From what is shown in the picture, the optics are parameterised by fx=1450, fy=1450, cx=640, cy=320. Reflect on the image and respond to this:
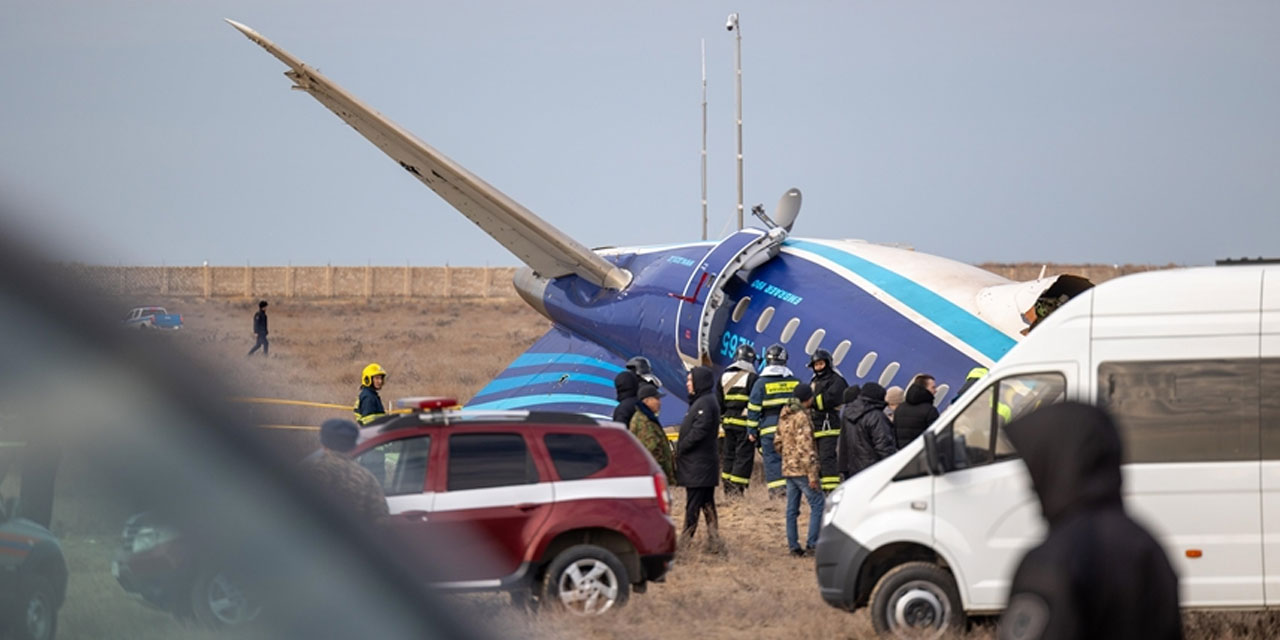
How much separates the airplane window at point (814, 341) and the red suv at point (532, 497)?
7.57 metres

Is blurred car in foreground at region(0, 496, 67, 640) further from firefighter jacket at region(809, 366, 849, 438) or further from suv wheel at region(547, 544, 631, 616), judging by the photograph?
firefighter jacket at region(809, 366, 849, 438)

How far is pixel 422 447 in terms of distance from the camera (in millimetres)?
9836

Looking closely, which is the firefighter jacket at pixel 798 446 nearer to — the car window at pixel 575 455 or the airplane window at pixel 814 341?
the car window at pixel 575 455

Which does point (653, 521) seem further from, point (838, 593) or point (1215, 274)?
point (1215, 274)

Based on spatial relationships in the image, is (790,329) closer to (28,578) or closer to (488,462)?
(488,462)

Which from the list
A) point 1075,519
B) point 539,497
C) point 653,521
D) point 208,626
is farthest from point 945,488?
point 208,626

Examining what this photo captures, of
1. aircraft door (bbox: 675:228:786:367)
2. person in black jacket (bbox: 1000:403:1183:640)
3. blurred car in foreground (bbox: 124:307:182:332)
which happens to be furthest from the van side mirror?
aircraft door (bbox: 675:228:786:367)

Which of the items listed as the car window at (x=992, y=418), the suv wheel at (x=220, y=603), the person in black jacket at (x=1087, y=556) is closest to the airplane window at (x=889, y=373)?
the car window at (x=992, y=418)

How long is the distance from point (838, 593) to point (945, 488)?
3.30 ft

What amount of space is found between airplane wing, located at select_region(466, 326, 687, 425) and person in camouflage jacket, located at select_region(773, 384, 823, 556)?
7.55 metres

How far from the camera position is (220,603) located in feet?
11.6

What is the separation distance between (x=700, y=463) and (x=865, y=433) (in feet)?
5.02

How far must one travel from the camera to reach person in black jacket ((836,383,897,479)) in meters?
12.8

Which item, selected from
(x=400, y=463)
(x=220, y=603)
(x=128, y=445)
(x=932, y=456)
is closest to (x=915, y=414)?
(x=932, y=456)
